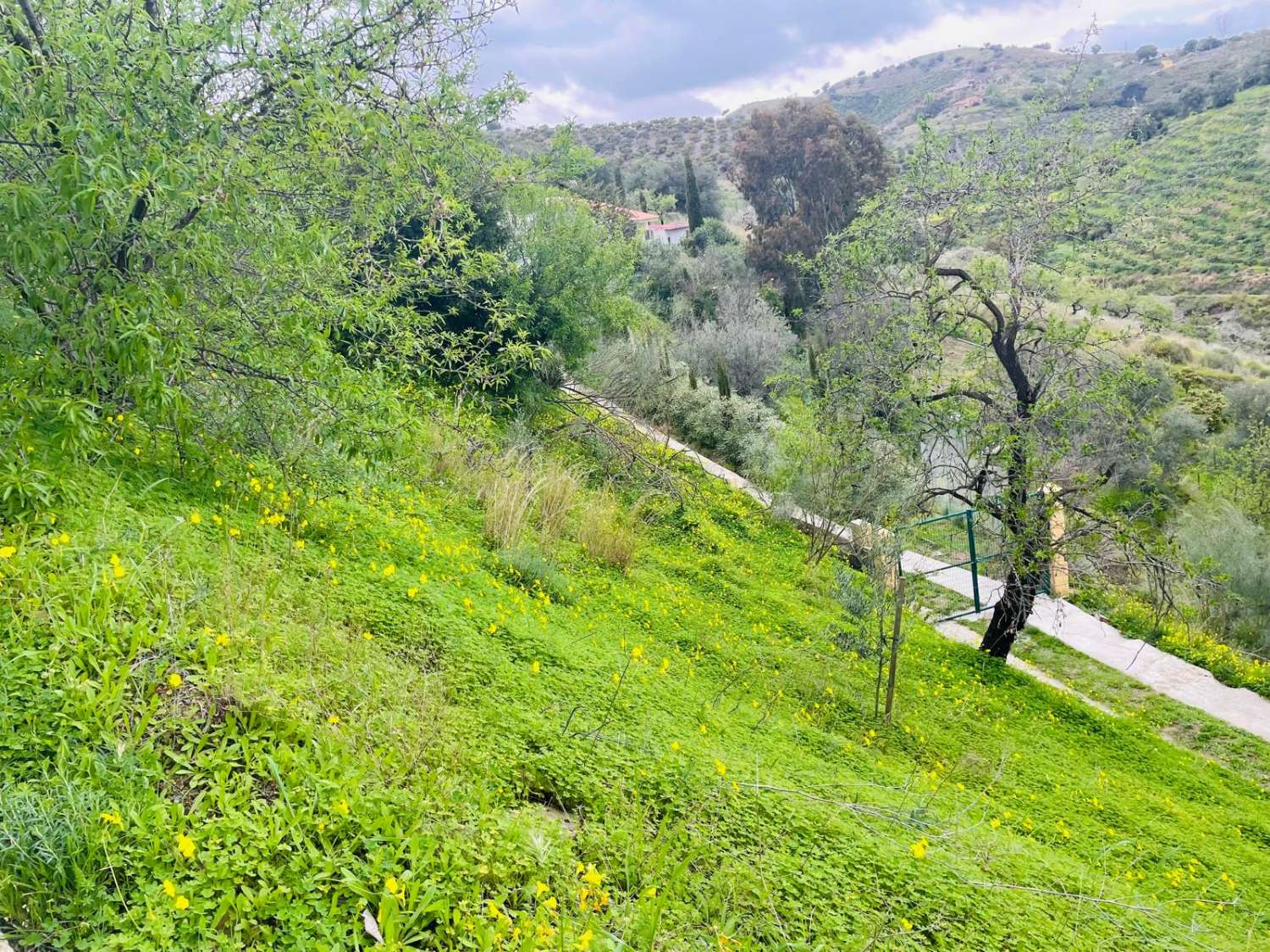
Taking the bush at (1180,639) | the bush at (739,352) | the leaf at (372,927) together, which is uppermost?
the bush at (739,352)

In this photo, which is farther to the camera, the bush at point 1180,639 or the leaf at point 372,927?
the bush at point 1180,639

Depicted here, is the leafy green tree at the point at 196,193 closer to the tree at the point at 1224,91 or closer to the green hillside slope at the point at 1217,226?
the green hillside slope at the point at 1217,226

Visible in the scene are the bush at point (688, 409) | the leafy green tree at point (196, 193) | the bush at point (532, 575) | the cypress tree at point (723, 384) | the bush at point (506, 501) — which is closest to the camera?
the leafy green tree at point (196, 193)

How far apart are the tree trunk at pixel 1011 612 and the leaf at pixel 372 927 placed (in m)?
8.12

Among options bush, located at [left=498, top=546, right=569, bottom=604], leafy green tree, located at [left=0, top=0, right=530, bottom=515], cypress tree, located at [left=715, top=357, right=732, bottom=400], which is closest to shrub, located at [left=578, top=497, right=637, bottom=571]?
bush, located at [left=498, top=546, right=569, bottom=604]

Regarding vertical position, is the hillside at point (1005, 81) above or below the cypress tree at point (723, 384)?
above

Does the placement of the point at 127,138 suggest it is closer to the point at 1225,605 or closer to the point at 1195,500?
the point at 1225,605

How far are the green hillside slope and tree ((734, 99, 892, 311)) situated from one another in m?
9.96

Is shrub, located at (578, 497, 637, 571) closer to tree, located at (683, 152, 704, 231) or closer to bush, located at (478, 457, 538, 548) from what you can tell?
bush, located at (478, 457, 538, 548)

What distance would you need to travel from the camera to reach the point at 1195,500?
16812 millimetres

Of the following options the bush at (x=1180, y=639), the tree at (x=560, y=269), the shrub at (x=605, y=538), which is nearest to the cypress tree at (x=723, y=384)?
the tree at (x=560, y=269)

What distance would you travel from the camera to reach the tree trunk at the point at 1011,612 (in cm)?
862

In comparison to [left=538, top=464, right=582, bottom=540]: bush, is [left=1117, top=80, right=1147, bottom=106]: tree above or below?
above

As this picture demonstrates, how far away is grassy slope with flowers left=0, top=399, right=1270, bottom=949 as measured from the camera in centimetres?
192
